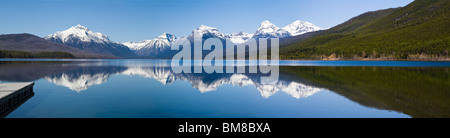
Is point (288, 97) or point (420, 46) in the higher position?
point (420, 46)

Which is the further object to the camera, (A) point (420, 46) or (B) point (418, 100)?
(A) point (420, 46)
